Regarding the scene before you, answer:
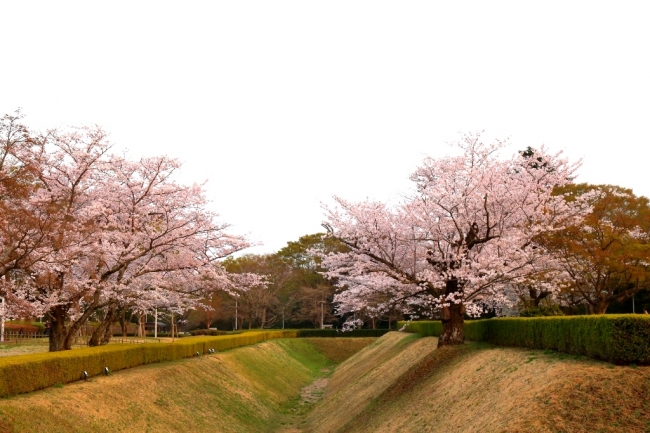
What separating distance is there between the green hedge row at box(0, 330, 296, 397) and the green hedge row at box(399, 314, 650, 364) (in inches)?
494

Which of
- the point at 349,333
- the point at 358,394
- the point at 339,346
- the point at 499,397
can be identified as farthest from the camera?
the point at 349,333

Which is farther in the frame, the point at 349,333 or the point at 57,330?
the point at 349,333

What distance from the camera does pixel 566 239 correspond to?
91.9 feet

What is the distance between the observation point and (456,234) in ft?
72.8

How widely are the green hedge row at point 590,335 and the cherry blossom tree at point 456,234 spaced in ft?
7.58

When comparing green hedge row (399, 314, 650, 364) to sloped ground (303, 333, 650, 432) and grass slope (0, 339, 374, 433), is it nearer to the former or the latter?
sloped ground (303, 333, 650, 432)

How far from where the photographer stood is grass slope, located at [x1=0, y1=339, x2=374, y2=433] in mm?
12688

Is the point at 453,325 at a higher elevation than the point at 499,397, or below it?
higher

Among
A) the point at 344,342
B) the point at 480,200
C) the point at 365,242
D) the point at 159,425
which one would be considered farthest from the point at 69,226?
the point at 344,342

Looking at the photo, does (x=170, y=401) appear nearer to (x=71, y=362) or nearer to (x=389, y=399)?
(x=71, y=362)

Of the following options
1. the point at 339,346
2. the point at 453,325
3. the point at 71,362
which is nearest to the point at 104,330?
the point at 71,362

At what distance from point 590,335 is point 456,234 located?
9.85 meters

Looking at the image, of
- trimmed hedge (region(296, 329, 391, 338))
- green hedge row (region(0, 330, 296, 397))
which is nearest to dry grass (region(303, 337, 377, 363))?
trimmed hedge (region(296, 329, 391, 338))

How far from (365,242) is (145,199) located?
27.2ft
